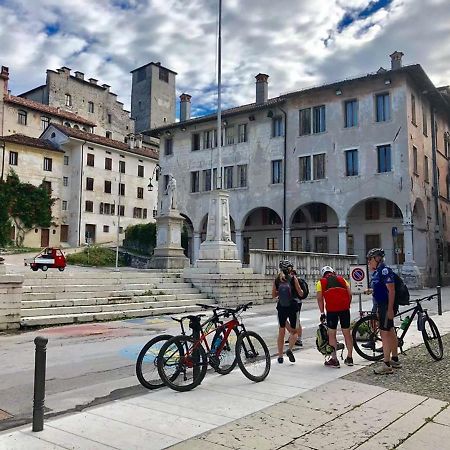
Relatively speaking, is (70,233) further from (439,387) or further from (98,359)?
(439,387)

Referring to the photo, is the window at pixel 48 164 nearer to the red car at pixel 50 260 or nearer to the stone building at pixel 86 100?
the stone building at pixel 86 100

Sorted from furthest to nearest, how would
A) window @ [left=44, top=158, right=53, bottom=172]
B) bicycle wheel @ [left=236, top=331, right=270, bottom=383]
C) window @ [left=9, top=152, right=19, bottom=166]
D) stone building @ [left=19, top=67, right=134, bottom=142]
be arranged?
1. stone building @ [left=19, top=67, right=134, bottom=142]
2. window @ [left=44, top=158, right=53, bottom=172]
3. window @ [left=9, top=152, right=19, bottom=166]
4. bicycle wheel @ [left=236, top=331, right=270, bottom=383]

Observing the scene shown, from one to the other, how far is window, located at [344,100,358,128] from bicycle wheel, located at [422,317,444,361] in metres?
26.0

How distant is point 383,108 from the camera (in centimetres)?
3134

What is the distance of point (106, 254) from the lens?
148 feet

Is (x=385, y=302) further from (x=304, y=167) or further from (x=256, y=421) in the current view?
(x=304, y=167)

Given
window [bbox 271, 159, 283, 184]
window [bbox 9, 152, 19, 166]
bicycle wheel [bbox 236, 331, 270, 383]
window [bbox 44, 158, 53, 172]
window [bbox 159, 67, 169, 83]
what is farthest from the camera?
window [bbox 159, 67, 169, 83]

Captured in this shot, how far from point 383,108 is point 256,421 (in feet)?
97.6

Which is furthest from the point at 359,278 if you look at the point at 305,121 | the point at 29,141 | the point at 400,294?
the point at 29,141

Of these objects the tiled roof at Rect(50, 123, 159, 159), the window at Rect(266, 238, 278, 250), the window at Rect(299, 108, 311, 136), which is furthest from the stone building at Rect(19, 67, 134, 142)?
the window at Rect(299, 108, 311, 136)

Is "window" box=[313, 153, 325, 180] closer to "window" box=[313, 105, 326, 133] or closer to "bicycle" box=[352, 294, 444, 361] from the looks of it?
"window" box=[313, 105, 326, 133]

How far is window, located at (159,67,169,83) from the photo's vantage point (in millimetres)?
73875

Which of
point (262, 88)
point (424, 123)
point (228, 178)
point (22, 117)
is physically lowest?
point (228, 178)

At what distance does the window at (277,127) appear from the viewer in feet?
117
